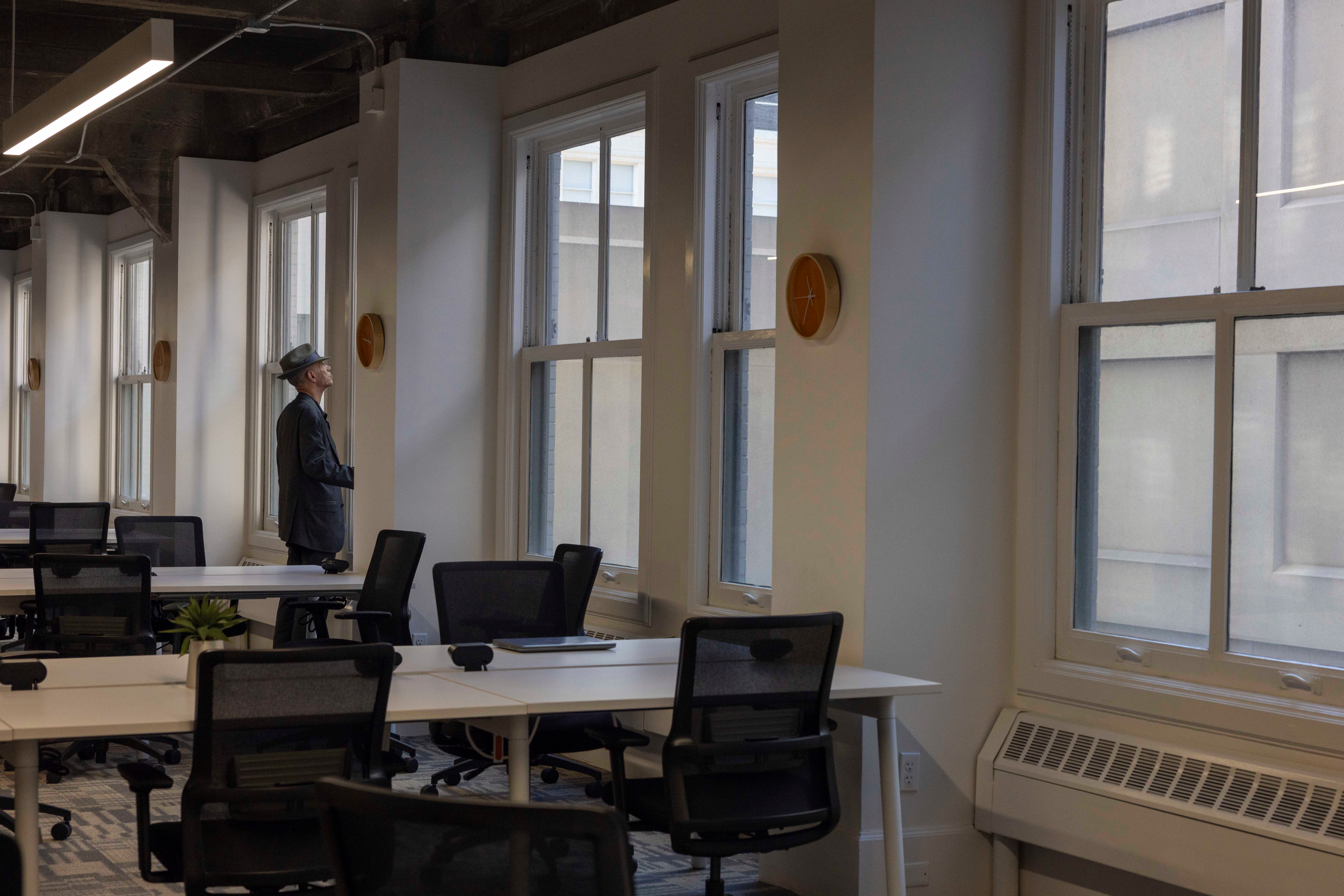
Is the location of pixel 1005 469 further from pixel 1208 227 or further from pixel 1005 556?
pixel 1208 227

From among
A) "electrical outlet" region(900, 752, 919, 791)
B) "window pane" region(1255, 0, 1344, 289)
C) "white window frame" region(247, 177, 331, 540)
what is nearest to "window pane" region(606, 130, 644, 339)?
"electrical outlet" region(900, 752, 919, 791)

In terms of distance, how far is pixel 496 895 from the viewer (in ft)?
5.96

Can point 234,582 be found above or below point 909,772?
above

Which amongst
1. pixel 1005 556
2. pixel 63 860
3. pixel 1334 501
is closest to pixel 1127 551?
pixel 1005 556

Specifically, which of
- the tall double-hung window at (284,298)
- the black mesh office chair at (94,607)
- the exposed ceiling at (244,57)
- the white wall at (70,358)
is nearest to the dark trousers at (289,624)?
the black mesh office chair at (94,607)

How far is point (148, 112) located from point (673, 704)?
7356mm

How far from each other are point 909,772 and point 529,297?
137 inches

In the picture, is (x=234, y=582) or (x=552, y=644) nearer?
(x=552, y=644)

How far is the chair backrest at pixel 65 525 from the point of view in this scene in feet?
24.1

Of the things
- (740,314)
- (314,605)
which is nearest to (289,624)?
(314,605)

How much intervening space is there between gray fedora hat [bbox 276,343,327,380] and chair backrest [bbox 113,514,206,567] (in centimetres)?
92

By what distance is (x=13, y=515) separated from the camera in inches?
Answer: 375

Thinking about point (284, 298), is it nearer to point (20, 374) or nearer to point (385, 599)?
point (385, 599)

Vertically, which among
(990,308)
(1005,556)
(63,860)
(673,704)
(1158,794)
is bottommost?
(63,860)
